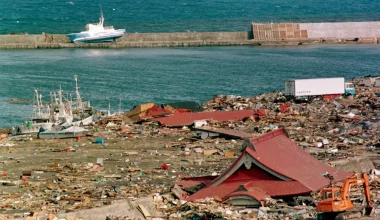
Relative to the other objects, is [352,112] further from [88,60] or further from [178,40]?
[178,40]

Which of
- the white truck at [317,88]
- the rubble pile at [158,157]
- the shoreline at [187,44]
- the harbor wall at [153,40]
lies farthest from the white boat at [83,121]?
the harbor wall at [153,40]

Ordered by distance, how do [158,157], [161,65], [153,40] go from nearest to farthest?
[158,157] < [161,65] < [153,40]

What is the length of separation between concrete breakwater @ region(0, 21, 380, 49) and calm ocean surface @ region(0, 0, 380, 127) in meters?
2.75

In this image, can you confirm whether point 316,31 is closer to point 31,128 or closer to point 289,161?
point 31,128

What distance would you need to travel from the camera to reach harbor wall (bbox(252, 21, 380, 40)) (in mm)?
75188

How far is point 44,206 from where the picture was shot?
1445cm

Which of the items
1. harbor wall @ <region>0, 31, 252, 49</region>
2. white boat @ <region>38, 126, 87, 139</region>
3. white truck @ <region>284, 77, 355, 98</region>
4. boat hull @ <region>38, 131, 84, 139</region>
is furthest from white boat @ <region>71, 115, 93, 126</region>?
harbor wall @ <region>0, 31, 252, 49</region>

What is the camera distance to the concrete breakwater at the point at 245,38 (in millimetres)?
73625

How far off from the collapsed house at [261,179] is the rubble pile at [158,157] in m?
0.26

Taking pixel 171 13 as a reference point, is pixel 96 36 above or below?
below

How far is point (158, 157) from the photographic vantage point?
20312 mm

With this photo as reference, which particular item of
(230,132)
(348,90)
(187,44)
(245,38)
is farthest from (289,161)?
(245,38)

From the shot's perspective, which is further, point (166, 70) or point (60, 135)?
point (166, 70)

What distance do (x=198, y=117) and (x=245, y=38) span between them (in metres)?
49.2
